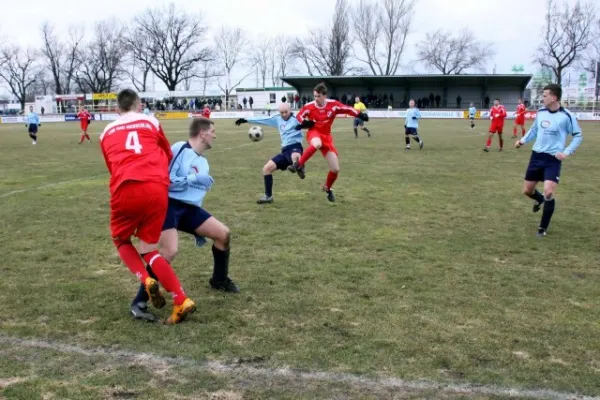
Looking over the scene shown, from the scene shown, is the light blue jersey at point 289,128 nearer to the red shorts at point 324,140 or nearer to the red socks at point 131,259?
the red shorts at point 324,140

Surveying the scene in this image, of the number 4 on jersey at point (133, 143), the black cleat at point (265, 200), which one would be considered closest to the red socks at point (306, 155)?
the black cleat at point (265, 200)

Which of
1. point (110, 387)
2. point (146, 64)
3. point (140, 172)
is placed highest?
point (146, 64)

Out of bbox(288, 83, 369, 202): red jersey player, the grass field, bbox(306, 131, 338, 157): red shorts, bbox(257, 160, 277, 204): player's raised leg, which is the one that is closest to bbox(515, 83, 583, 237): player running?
the grass field

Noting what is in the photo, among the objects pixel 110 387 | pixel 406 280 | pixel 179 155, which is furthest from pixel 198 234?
pixel 406 280

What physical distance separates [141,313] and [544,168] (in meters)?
5.80

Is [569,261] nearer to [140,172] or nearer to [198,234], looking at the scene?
[198,234]

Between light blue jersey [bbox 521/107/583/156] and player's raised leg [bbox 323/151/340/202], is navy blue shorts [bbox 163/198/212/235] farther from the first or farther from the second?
light blue jersey [bbox 521/107/583/156]

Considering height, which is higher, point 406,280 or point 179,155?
point 179,155

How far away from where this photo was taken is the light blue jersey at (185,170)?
175 inches

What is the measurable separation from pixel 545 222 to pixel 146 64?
85485mm

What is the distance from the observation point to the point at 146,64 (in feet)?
279

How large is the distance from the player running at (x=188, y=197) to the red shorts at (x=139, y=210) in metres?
0.27

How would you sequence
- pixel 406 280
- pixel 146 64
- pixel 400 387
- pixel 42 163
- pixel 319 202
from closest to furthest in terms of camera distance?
pixel 400 387, pixel 406 280, pixel 319 202, pixel 42 163, pixel 146 64

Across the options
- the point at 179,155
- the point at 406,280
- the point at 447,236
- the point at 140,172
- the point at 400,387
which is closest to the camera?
the point at 400,387
